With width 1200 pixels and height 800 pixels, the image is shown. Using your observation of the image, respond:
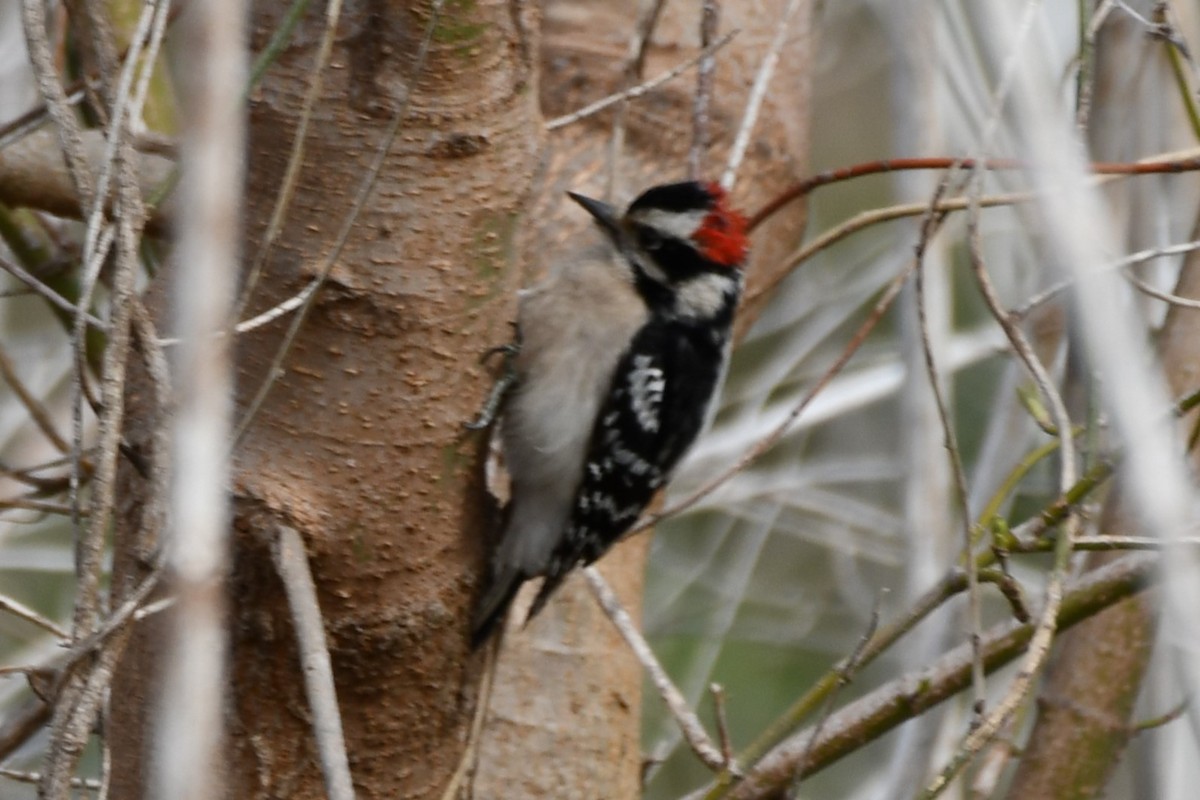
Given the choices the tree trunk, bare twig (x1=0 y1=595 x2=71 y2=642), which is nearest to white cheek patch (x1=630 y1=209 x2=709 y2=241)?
the tree trunk

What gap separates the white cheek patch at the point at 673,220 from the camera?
3103 millimetres

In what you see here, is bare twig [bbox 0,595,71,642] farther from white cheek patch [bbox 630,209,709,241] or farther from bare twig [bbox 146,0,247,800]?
white cheek patch [bbox 630,209,709,241]

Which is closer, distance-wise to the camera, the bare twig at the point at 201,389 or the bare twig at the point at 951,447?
the bare twig at the point at 201,389

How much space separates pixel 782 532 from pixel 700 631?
1091 mm

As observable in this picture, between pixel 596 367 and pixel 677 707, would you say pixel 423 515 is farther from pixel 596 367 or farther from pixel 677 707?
pixel 596 367

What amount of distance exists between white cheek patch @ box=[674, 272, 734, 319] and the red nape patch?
4 cm

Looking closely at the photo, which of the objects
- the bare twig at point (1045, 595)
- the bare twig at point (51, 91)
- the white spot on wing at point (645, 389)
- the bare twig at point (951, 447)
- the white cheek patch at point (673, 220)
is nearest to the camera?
the bare twig at point (51, 91)

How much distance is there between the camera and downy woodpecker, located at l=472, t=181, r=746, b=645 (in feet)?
10.0

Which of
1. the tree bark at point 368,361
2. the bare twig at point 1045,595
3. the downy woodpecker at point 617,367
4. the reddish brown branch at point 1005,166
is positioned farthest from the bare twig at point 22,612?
the reddish brown branch at point 1005,166

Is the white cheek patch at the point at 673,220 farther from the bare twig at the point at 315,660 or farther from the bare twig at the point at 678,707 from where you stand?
the bare twig at the point at 315,660

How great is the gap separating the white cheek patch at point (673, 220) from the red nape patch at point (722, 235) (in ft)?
0.05

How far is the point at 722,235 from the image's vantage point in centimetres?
320

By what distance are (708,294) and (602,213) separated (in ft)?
1.11

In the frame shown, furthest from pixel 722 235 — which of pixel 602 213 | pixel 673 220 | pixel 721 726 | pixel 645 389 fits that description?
pixel 721 726
